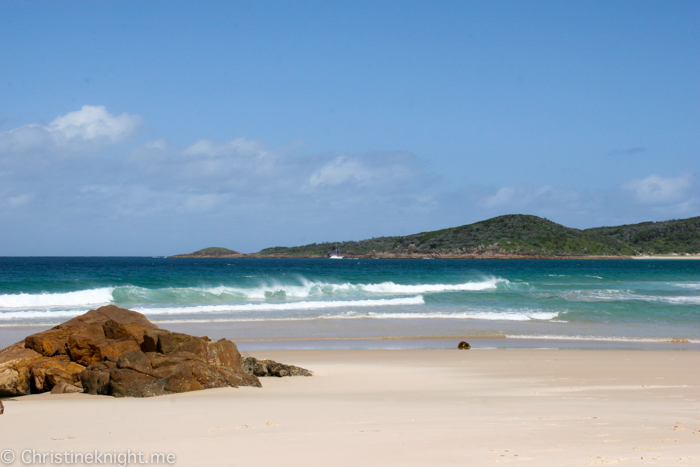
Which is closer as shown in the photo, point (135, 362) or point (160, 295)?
point (135, 362)

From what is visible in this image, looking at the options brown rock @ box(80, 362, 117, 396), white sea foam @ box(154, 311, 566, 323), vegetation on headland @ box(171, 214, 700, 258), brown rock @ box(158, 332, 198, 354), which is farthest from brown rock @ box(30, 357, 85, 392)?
vegetation on headland @ box(171, 214, 700, 258)

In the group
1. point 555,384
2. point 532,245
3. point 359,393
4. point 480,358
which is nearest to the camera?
point 359,393

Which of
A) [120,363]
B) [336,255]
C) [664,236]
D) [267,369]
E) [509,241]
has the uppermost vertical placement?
[664,236]

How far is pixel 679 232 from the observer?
16312cm

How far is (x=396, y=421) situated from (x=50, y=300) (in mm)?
30879

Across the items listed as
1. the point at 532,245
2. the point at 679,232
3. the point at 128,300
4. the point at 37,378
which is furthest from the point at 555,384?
the point at 679,232

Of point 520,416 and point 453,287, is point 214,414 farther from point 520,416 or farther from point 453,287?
point 453,287

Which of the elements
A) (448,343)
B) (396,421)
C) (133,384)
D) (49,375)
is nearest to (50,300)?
(448,343)

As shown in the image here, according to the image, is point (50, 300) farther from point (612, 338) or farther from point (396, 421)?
point (396, 421)

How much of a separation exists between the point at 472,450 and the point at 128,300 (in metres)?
31.0

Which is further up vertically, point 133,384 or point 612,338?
point 133,384

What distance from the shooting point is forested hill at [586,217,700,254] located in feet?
504

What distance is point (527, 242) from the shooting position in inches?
5458

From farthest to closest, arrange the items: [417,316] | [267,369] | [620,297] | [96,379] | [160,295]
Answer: [160,295] → [620,297] → [417,316] → [267,369] → [96,379]
